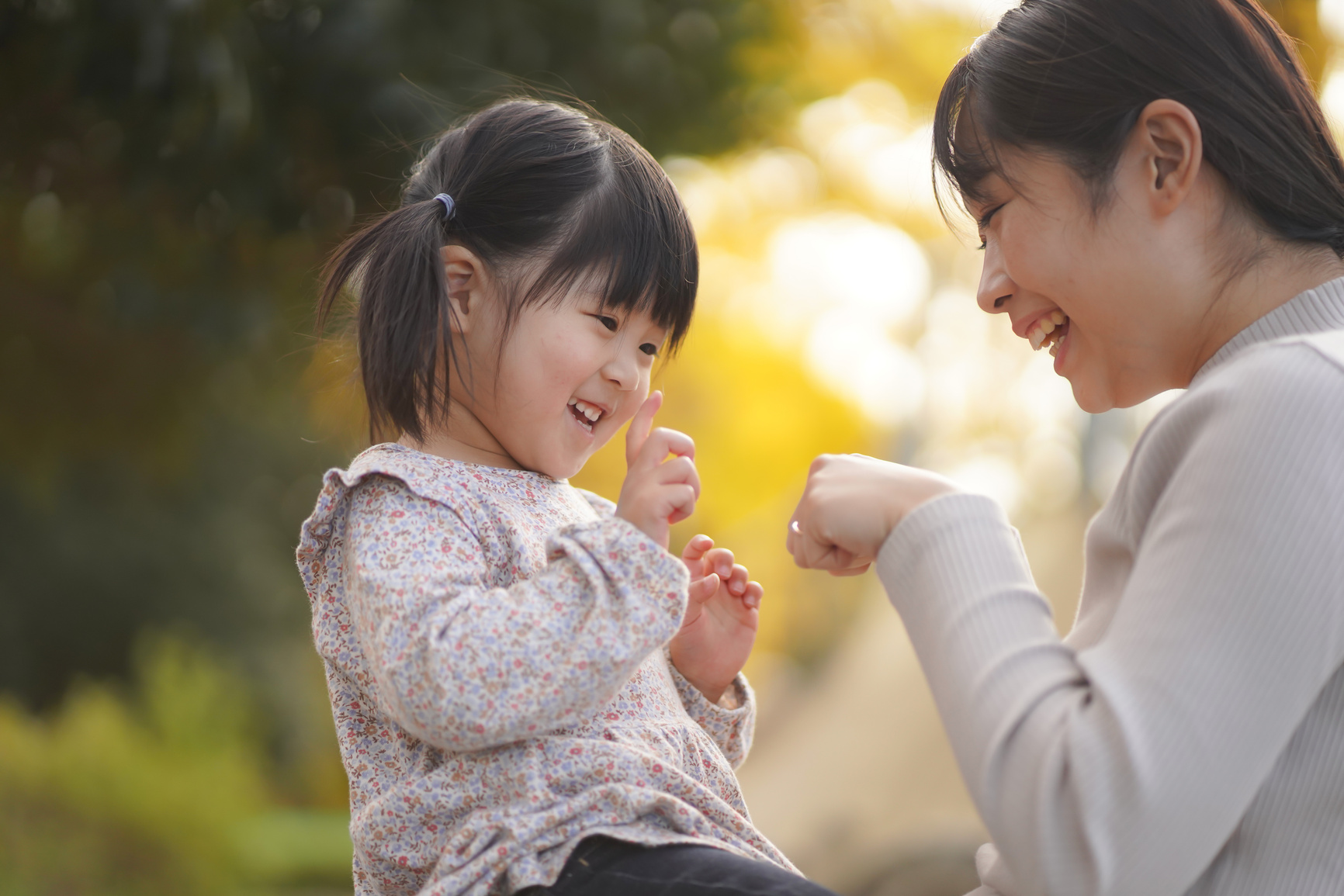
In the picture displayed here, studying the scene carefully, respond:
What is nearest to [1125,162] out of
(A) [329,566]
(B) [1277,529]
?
(B) [1277,529]

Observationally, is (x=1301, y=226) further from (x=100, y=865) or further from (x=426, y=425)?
(x=100, y=865)

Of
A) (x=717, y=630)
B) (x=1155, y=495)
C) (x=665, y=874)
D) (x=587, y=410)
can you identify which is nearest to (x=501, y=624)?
(x=665, y=874)

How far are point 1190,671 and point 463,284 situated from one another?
986 mm

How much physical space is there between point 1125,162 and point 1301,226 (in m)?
0.19

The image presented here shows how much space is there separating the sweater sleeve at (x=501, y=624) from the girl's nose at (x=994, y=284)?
0.48 meters

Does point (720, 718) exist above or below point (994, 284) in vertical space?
below

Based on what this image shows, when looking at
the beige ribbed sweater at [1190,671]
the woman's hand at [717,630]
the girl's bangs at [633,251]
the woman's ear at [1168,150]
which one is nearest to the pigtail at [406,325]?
the girl's bangs at [633,251]

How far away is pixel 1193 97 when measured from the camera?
1061mm

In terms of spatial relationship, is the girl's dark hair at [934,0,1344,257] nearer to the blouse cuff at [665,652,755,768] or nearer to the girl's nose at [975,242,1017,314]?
the girl's nose at [975,242,1017,314]

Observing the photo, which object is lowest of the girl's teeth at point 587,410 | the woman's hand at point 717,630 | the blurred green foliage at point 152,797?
the blurred green foliage at point 152,797

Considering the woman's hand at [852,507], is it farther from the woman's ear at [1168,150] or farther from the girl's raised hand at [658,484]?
the woman's ear at [1168,150]

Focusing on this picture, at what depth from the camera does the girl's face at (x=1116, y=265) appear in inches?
41.9

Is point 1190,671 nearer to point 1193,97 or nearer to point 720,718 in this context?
point 1193,97

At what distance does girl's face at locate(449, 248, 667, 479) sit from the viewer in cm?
→ 135
